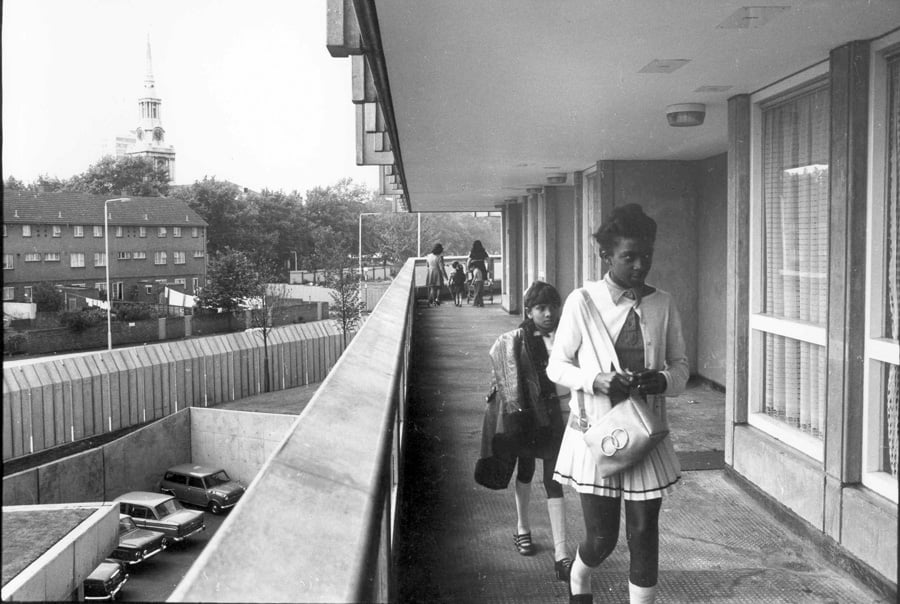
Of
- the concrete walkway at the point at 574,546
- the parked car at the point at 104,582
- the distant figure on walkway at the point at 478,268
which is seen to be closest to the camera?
the concrete walkway at the point at 574,546

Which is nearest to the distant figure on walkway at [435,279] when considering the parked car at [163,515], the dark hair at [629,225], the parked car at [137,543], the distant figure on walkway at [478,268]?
the distant figure on walkway at [478,268]

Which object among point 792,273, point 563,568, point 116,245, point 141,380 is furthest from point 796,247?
point 116,245

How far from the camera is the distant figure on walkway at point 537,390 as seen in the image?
12.1 ft

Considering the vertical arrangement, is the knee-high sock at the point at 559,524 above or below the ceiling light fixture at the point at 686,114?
below

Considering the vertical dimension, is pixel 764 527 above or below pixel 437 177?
below

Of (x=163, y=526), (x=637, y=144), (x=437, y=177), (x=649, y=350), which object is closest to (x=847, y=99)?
(x=649, y=350)

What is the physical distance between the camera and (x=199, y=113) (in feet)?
343

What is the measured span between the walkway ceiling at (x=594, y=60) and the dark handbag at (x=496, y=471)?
6.98 feet

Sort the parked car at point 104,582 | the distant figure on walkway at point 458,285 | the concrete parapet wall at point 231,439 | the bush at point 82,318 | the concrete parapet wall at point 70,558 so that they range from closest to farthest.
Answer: the distant figure on walkway at point 458,285, the concrete parapet wall at point 70,558, the parked car at point 104,582, the concrete parapet wall at point 231,439, the bush at point 82,318

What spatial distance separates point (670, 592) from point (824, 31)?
2.74 m

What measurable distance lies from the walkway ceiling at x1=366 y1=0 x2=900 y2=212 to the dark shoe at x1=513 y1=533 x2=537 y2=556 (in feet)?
8.39

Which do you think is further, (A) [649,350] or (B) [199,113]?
(B) [199,113]

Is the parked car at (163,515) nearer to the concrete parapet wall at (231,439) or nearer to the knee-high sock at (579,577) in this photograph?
the concrete parapet wall at (231,439)

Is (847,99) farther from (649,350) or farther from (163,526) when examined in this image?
(163,526)
